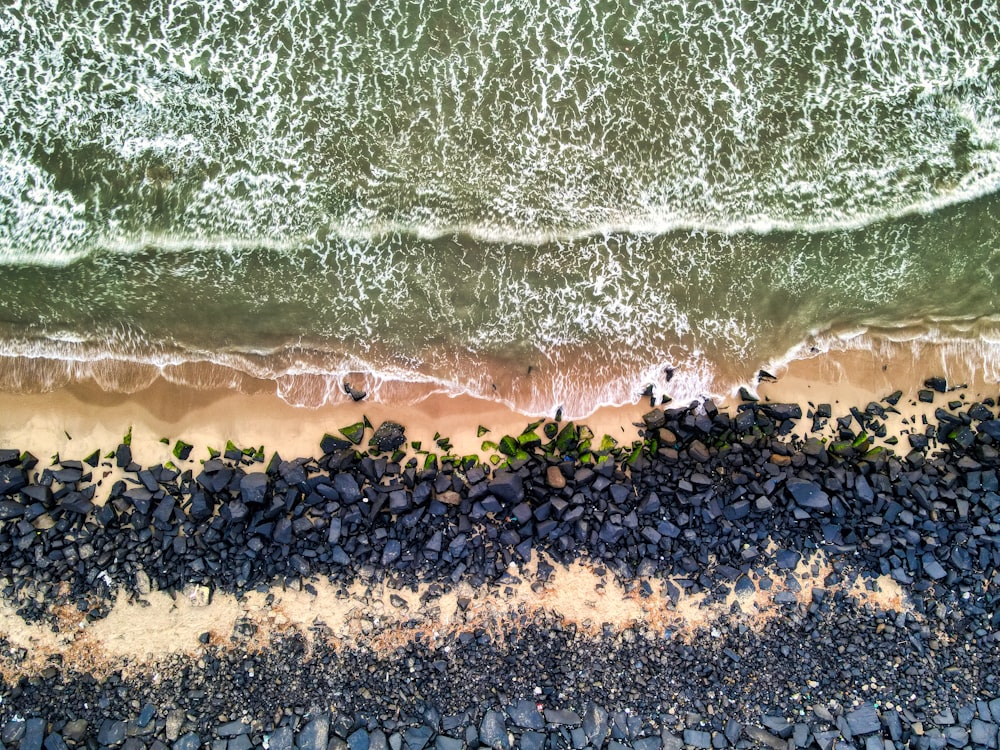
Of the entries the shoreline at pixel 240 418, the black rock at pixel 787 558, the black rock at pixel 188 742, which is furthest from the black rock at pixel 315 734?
the black rock at pixel 787 558

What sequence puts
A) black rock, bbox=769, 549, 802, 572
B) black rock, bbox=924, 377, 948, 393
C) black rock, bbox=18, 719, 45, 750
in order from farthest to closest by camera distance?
A: black rock, bbox=924, 377, 948, 393, black rock, bbox=769, 549, 802, 572, black rock, bbox=18, 719, 45, 750

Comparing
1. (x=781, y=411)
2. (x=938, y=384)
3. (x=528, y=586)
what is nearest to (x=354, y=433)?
(x=528, y=586)

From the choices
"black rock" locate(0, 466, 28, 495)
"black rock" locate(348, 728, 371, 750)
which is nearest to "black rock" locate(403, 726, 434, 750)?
"black rock" locate(348, 728, 371, 750)

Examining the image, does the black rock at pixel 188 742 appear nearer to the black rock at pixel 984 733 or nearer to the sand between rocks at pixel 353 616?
the sand between rocks at pixel 353 616

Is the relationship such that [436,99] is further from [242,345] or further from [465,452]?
[465,452]

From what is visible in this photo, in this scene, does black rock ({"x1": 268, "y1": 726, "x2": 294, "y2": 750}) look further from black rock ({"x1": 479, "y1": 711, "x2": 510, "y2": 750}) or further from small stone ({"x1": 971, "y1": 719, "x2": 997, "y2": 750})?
small stone ({"x1": 971, "y1": 719, "x2": 997, "y2": 750})

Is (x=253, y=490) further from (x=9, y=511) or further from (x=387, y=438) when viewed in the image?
(x=9, y=511)

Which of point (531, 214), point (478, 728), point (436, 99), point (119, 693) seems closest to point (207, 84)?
point (436, 99)
